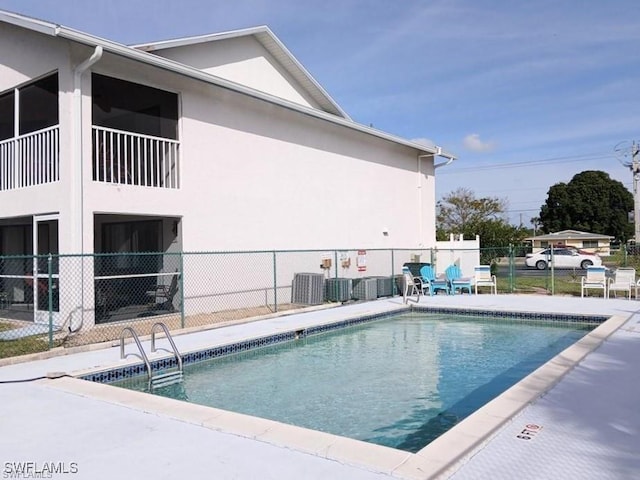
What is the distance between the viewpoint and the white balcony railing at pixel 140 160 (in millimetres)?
10344

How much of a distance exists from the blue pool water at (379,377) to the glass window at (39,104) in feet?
21.3

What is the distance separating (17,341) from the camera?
852cm

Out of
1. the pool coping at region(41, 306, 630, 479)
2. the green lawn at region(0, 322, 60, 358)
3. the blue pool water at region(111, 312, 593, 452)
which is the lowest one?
the blue pool water at region(111, 312, 593, 452)

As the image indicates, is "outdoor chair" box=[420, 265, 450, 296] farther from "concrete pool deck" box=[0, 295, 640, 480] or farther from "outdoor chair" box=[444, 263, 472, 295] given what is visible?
"concrete pool deck" box=[0, 295, 640, 480]

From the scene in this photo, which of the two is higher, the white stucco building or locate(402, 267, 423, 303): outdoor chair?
the white stucco building

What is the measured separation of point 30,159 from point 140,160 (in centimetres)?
206

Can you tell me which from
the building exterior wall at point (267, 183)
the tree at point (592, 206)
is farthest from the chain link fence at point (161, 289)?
the tree at point (592, 206)

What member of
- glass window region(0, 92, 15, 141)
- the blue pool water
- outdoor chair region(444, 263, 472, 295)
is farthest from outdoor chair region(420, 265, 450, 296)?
glass window region(0, 92, 15, 141)

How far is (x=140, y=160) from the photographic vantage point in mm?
11078

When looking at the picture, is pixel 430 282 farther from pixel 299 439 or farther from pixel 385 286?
pixel 299 439

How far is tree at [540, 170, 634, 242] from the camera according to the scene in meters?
55.0

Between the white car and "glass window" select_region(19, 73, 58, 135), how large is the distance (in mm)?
25915

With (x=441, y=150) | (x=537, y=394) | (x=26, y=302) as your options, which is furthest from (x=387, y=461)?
(x=441, y=150)

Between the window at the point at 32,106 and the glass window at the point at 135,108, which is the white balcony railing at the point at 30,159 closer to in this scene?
the window at the point at 32,106
